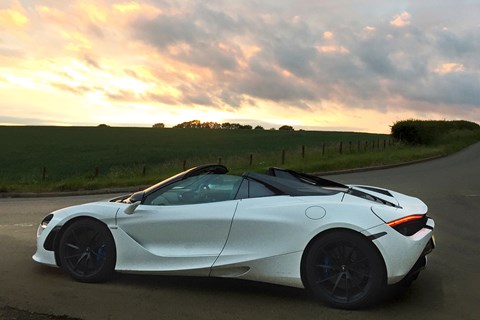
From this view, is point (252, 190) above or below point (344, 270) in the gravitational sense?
above

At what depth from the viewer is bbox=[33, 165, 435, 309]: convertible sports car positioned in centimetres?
398

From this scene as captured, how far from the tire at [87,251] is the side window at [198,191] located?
57cm

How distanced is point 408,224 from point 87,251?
314cm

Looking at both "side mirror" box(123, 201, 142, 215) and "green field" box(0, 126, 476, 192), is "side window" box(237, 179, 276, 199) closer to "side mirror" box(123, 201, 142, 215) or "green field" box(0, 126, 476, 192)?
"green field" box(0, 126, 476, 192)

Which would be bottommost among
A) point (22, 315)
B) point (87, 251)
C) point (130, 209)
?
point (22, 315)

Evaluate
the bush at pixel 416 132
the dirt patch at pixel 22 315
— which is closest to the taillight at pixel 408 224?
the dirt patch at pixel 22 315

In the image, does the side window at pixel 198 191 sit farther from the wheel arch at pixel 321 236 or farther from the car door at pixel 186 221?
the wheel arch at pixel 321 236

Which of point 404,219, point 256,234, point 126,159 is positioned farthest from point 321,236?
point 126,159

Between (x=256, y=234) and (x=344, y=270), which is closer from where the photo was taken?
(x=344, y=270)

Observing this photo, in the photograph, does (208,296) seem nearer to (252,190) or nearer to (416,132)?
(252,190)

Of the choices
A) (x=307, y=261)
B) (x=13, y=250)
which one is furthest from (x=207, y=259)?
(x=13, y=250)

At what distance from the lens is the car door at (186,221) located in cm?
434

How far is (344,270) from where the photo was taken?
4023 millimetres

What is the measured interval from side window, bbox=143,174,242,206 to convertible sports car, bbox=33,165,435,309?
0.01 m
